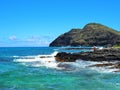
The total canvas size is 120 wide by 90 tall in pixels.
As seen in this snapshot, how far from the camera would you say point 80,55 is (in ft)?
197

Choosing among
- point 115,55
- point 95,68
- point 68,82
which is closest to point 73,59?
point 115,55

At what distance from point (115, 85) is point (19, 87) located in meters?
7.86

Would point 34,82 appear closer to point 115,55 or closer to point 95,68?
point 95,68

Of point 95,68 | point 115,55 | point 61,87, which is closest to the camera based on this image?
point 61,87

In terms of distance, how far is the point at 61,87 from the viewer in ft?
90.1

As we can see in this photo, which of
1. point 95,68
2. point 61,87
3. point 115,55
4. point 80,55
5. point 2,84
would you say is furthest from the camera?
point 80,55

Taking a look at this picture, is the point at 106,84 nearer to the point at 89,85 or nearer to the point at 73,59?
the point at 89,85

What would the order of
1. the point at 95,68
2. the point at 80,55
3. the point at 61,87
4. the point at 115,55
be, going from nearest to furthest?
the point at 61,87
the point at 95,68
the point at 115,55
the point at 80,55

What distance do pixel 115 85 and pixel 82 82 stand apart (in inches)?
131

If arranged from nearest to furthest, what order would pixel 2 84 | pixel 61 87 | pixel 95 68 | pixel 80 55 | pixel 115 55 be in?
pixel 61 87
pixel 2 84
pixel 95 68
pixel 115 55
pixel 80 55

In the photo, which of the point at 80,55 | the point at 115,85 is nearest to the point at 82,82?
the point at 115,85

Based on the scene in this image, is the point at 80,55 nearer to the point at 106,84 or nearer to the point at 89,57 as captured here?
the point at 89,57

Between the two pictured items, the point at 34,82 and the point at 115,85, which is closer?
the point at 115,85

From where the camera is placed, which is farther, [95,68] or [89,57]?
[89,57]
